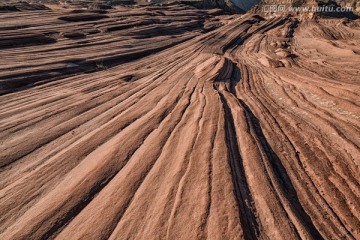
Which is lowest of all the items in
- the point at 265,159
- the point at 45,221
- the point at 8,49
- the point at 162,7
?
the point at 45,221

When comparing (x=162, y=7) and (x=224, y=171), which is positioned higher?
(x=162, y=7)

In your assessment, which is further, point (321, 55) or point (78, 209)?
point (321, 55)

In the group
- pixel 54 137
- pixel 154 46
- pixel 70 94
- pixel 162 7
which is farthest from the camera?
pixel 162 7

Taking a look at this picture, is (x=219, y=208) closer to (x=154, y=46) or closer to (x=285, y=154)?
(x=285, y=154)

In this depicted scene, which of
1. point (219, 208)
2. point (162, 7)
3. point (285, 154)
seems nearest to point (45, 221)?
point (219, 208)

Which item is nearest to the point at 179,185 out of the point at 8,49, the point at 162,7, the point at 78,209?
the point at 78,209

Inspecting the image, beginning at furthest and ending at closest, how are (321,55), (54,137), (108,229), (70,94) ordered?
(321,55)
(70,94)
(54,137)
(108,229)
